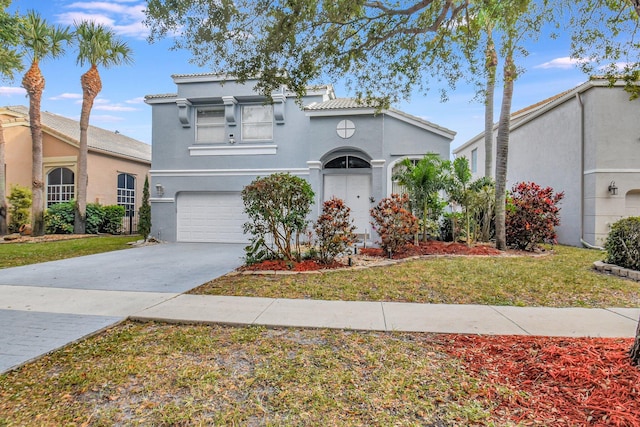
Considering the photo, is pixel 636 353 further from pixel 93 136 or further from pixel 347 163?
pixel 93 136

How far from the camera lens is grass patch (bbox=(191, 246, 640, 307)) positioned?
18.4ft

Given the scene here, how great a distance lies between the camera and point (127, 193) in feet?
70.3

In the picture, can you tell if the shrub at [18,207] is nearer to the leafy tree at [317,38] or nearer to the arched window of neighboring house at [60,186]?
the arched window of neighboring house at [60,186]

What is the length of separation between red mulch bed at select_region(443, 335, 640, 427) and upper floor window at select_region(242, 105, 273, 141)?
488 inches

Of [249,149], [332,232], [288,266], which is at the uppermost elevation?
[249,149]

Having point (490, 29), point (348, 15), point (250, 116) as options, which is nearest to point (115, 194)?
point (250, 116)

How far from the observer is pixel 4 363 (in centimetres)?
331

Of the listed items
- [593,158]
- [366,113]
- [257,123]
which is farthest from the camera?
[257,123]

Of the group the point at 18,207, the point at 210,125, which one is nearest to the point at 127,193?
the point at 18,207

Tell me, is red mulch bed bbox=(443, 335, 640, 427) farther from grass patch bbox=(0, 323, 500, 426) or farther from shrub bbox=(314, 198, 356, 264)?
shrub bbox=(314, 198, 356, 264)

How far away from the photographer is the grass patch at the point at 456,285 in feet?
18.4

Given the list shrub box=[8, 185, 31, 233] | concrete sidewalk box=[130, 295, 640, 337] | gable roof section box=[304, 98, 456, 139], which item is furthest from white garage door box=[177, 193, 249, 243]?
concrete sidewalk box=[130, 295, 640, 337]

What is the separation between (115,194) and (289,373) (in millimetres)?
20976

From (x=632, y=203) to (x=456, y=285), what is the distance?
1002cm
